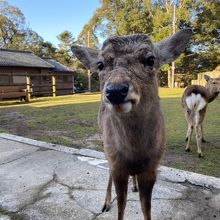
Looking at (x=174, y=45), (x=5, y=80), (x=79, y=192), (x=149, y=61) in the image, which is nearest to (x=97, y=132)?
(x=79, y=192)

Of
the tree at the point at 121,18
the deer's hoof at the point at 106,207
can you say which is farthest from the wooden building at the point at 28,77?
the deer's hoof at the point at 106,207

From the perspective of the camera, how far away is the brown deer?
1357 mm

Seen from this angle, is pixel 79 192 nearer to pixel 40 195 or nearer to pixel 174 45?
pixel 40 195

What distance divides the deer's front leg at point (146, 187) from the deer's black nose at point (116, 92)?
85 centimetres

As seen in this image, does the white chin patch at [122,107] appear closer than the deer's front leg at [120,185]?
Yes

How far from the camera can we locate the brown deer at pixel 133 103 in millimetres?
1357

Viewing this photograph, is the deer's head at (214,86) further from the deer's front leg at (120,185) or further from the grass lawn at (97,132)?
the deer's front leg at (120,185)

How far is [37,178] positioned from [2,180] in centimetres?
41

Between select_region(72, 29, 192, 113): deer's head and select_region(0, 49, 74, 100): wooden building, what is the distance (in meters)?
13.6

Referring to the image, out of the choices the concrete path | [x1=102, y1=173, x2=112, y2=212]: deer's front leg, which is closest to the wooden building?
the concrete path

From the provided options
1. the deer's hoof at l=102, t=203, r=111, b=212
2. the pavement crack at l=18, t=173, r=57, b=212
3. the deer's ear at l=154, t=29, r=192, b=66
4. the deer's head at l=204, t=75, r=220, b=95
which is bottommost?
the deer's hoof at l=102, t=203, r=111, b=212

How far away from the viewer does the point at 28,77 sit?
49.7ft

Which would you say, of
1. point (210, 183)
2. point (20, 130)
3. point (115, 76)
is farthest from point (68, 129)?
point (115, 76)

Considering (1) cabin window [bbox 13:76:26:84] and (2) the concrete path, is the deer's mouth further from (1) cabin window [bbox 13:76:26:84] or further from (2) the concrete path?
(1) cabin window [bbox 13:76:26:84]
